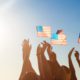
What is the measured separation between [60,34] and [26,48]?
1.52 metres

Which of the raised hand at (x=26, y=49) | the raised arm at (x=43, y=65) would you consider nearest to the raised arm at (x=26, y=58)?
the raised hand at (x=26, y=49)

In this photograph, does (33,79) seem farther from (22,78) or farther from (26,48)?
(26,48)

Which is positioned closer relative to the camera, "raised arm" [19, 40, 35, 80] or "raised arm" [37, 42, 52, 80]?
"raised arm" [19, 40, 35, 80]

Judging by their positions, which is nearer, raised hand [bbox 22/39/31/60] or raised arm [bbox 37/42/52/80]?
raised hand [bbox 22/39/31/60]

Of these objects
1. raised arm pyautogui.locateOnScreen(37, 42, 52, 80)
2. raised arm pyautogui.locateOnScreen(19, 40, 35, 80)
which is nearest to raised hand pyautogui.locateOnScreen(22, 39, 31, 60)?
raised arm pyautogui.locateOnScreen(19, 40, 35, 80)

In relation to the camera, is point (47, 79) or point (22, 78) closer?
point (22, 78)

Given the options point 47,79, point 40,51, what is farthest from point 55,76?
point 40,51

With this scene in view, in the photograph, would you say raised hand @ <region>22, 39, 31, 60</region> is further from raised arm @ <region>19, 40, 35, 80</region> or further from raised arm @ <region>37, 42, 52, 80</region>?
raised arm @ <region>37, 42, 52, 80</region>

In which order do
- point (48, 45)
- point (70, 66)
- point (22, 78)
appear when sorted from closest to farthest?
point (22, 78), point (48, 45), point (70, 66)

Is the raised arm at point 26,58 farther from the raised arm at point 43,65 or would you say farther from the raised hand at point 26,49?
the raised arm at point 43,65

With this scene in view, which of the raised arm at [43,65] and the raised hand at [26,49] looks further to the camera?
the raised arm at [43,65]

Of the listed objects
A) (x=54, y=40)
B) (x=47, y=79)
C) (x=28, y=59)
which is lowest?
(x=47, y=79)

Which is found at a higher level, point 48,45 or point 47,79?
point 48,45

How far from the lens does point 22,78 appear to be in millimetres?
10719
